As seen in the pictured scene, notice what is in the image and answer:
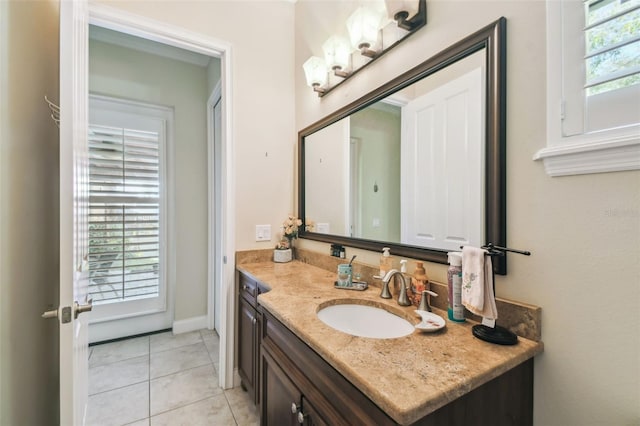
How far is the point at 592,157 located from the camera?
73 cm

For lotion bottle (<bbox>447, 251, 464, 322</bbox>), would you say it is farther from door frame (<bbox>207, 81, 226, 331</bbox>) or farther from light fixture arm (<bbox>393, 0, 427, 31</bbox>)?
door frame (<bbox>207, 81, 226, 331</bbox>)

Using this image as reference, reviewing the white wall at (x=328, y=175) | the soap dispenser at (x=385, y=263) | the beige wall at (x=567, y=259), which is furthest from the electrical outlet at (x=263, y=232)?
the beige wall at (x=567, y=259)

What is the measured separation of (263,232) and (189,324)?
1.59 metres

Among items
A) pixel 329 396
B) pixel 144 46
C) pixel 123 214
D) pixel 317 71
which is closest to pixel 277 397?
pixel 329 396

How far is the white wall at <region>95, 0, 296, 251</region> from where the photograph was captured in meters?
1.97

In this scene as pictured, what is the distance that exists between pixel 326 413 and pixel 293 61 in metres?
2.37

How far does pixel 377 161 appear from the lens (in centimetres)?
150

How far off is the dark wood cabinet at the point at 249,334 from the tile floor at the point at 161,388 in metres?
0.18

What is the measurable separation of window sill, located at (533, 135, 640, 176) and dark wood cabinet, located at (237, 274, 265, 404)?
4.52 ft

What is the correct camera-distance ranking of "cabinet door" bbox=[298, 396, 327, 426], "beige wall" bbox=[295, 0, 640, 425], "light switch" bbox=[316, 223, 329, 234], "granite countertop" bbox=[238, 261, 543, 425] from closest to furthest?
"granite countertop" bbox=[238, 261, 543, 425], "beige wall" bbox=[295, 0, 640, 425], "cabinet door" bbox=[298, 396, 327, 426], "light switch" bbox=[316, 223, 329, 234]

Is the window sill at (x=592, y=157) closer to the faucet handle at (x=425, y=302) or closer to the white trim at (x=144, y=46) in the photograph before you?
the faucet handle at (x=425, y=302)

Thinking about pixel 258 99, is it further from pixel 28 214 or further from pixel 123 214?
pixel 123 214

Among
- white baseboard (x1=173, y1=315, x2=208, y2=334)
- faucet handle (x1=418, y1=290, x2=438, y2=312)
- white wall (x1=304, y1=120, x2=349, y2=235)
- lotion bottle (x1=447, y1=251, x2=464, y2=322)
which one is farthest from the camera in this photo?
white baseboard (x1=173, y1=315, x2=208, y2=334)

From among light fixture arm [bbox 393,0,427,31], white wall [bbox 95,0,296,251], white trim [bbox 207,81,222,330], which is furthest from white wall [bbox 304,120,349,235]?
white trim [bbox 207,81,222,330]
